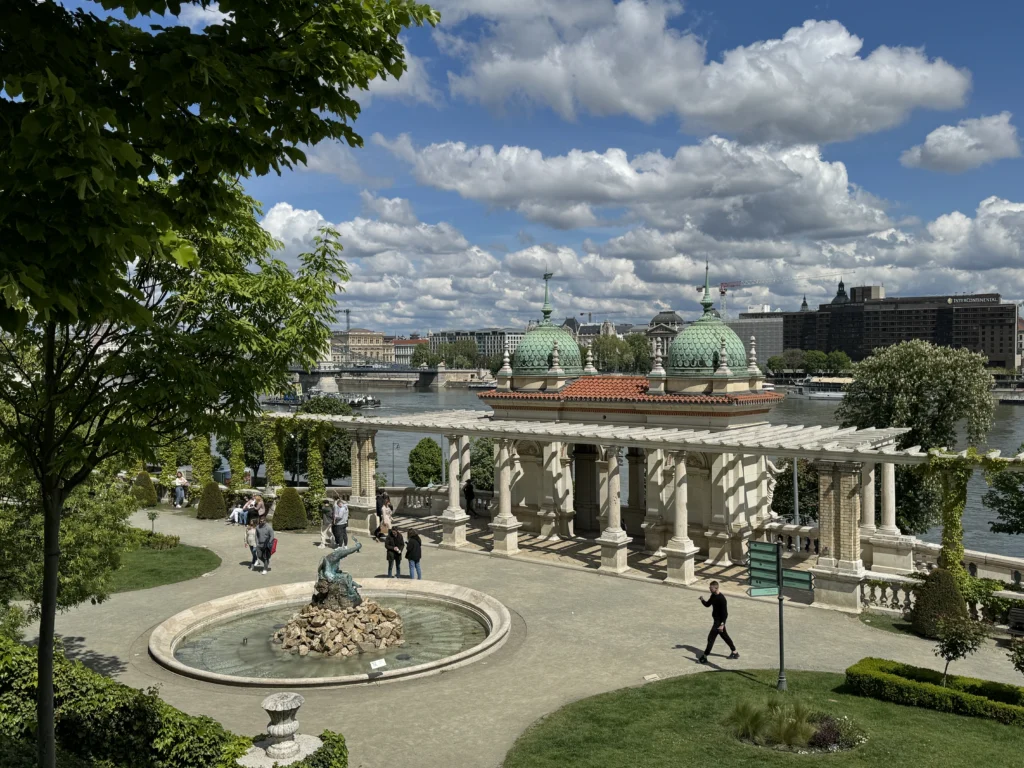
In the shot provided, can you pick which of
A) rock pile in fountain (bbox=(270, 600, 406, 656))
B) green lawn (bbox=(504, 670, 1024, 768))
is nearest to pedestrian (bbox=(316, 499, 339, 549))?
rock pile in fountain (bbox=(270, 600, 406, 656))

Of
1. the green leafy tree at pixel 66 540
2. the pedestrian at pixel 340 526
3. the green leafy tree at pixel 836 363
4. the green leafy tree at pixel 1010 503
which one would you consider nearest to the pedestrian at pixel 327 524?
the pedestrian at pixel 340 526

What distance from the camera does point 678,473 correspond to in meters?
26.6

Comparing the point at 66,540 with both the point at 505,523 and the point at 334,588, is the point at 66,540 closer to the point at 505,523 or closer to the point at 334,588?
the point at 334,588

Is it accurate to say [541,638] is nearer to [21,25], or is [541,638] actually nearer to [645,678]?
[645,678]

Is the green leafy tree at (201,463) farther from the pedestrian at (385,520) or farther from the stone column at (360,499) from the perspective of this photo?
the pedestrian at (385,520)

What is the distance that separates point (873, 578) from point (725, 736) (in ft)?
34.9

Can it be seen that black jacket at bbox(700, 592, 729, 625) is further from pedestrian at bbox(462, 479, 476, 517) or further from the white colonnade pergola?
pedestrian at bbox(462, 479, 476, 517)

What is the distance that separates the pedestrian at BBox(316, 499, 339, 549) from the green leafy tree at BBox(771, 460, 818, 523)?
2268 cm

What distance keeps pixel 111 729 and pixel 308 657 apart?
793 centimetres

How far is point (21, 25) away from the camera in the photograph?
5.71 metres

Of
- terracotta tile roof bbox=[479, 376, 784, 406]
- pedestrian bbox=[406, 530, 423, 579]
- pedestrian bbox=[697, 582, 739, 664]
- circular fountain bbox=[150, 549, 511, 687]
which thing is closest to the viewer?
circular fountain bbox=[150, 549, 511, 687]

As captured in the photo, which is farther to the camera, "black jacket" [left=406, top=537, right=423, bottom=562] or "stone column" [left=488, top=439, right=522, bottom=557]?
"stone column" [left=488, top=439, right=522, bottom=557]

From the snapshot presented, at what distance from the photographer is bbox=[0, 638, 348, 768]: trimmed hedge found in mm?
10938

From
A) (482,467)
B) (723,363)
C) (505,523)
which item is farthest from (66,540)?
(482,467)
